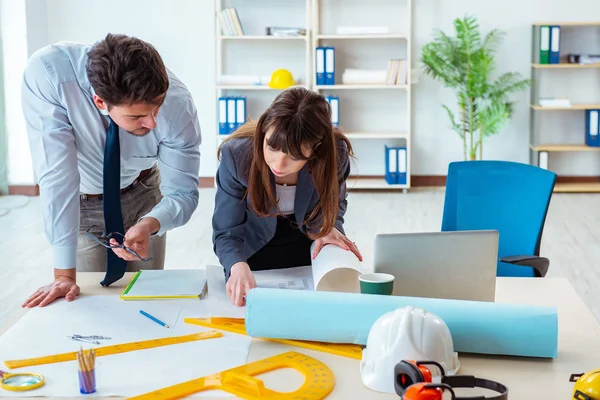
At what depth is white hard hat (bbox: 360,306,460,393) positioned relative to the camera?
1535 mm

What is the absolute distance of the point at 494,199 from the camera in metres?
2.93

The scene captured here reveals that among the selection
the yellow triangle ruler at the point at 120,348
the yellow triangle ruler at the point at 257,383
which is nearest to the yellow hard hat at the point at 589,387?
the yellow triangle ruler at the point at 257,383

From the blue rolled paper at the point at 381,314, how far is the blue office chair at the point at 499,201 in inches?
45.6

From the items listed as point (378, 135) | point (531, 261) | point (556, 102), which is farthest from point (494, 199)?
Answer: point (556, 102)

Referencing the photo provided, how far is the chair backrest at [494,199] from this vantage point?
2883mm

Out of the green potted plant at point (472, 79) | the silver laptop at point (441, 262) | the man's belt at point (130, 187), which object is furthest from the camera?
the green potted plant at point (472, 79)

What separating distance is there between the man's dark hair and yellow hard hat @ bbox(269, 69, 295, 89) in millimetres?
4823

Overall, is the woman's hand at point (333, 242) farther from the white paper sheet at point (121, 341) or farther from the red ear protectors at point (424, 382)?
the red ear protectors at point (424, 382)

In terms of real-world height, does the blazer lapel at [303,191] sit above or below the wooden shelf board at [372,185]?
above

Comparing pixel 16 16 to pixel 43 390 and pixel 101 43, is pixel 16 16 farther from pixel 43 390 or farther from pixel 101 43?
pixel 43 390

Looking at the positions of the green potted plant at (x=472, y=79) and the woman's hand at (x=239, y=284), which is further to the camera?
the green potted plant at (x=472, y=79)

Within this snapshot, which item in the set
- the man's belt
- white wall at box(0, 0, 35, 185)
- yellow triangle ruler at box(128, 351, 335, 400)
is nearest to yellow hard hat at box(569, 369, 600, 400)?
yellow triangle ruler at box(128, 351, 335, 400)

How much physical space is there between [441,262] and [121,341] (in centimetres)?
75

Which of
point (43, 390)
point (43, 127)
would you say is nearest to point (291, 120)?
point (43, 127)
